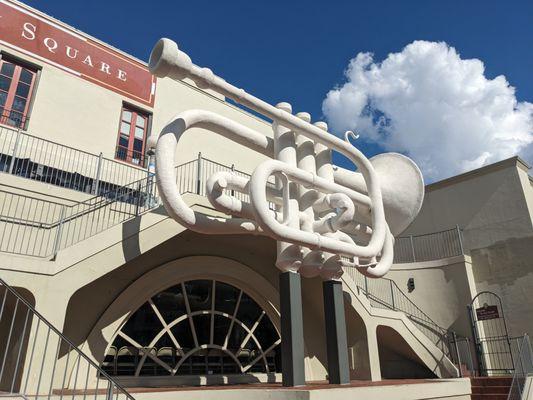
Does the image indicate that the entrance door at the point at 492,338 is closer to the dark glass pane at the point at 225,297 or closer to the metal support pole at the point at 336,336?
the metal support pole at the point at 336,336

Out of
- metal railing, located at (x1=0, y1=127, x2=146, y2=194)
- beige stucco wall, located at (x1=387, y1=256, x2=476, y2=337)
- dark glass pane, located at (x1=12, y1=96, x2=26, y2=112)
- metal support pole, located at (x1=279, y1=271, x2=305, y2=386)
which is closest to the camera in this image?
metal support pole, located at (x1=279, y1=271, x2=305, y2=386)

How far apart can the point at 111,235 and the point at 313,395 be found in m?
4.83

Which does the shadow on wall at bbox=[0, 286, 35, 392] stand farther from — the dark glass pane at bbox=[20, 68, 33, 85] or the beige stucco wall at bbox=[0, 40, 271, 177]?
the dark glass pane at bbox=[20, 68, 33, 85]

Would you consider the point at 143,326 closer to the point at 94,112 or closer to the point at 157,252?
the point at 157,252

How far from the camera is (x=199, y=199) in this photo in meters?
10.1

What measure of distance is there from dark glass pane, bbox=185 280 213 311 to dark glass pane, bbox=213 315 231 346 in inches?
19.1

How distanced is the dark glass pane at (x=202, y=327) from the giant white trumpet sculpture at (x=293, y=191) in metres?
3.10

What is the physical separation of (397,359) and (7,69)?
1567 centimetres

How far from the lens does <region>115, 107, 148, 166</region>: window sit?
15.1 metres

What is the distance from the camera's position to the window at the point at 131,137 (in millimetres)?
15086

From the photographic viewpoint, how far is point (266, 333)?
12.7m

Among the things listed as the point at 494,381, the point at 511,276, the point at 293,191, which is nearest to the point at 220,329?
the point at 293,191

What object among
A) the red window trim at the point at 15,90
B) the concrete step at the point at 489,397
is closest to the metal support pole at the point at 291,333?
the concrete step at the point at 489,397

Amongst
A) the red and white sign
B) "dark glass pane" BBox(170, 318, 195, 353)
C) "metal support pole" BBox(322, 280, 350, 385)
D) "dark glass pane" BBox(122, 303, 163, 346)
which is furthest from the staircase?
the red and white sign
